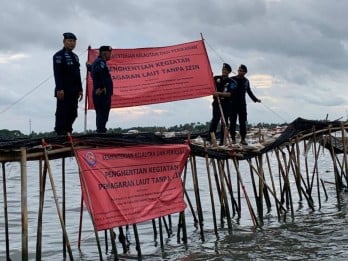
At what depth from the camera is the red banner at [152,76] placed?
14.7 metres

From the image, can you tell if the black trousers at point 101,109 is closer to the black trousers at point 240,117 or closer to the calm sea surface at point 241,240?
the calm sea surface at point 241,240

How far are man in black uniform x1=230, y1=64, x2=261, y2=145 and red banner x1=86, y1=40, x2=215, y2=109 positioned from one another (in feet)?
9.21

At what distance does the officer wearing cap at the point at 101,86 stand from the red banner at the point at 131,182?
1.72 m

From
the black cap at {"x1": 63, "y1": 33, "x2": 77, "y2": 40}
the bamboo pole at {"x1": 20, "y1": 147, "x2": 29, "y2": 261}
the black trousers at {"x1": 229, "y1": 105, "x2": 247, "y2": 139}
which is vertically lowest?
the bamboo pole at {"x1": 20, "y1": 147, "x2": 29, "y2": 261}

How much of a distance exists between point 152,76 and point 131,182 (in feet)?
12.9

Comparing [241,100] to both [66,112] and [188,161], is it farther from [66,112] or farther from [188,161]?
[66,112]

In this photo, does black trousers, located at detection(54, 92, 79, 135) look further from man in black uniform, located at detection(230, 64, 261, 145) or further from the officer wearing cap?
man in black uniform, located at detection(230, 64, 261, 145)

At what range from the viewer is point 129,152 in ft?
37.8

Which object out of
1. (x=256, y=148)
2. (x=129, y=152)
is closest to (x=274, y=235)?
(x=256, y=148)

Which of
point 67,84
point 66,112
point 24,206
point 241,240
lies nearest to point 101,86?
point 67,84

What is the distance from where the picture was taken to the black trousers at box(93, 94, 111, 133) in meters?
13.1

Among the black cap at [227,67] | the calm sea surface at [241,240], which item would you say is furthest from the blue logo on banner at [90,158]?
the black cap at [227,67]

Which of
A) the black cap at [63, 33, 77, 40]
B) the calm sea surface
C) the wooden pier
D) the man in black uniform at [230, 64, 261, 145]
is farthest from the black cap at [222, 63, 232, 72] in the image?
the black cap at [63, 33, 77, 40]

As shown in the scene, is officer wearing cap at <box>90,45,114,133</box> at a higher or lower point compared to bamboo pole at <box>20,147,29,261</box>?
higher
